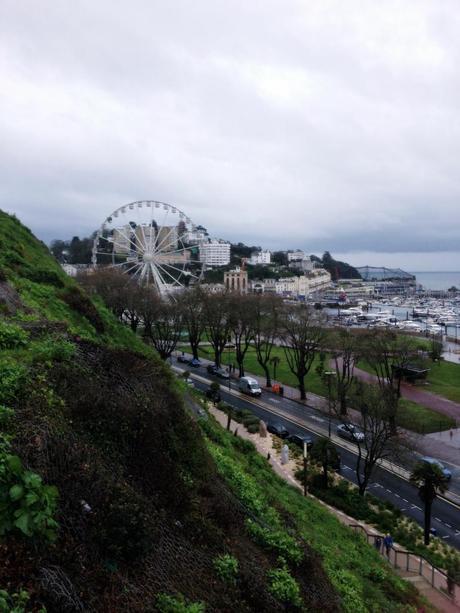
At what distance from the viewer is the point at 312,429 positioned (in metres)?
30.0

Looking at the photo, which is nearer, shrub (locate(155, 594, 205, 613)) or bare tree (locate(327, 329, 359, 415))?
shrub (locate(155, 594, 205, 613))

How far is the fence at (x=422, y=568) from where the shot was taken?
1383 centimetres

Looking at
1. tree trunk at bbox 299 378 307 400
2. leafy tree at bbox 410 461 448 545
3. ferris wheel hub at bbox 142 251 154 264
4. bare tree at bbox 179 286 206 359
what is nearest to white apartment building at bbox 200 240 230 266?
ferris wheel hub at bbox 142 251 154 264

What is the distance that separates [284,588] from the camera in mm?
6758

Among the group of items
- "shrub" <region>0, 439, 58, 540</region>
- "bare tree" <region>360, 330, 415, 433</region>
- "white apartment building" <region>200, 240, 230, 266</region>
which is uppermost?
"white apartment building" <region>200, 240, 230, 266</region>

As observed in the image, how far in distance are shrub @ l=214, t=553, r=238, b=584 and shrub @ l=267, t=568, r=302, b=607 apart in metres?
0.64

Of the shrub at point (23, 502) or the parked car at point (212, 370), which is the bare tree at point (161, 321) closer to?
the parked car at point (212, 370)

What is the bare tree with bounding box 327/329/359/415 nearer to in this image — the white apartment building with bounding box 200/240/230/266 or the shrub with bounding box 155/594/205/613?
the shrub with bounding box 155/594/205/613

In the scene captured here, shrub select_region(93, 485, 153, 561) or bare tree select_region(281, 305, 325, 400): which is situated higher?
shrub select_region(93, 485, 153, 561)

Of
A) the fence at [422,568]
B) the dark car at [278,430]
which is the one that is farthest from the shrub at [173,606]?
the dark car at [278,430]

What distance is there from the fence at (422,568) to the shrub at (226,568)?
33.1 ft

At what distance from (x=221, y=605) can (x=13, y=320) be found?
7.49 metres

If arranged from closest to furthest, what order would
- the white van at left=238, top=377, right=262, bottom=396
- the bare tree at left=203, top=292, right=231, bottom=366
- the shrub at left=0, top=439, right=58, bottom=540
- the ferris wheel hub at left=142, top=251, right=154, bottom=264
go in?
the shrub at left=0, top=439, right=58, bottom=540
the white van at left=238, top=377, right=262, bottom=396
the bare tree at left=203, top=292, right=231, bottom=366
the ferris wheel hub at left=142, top=251, right=154, bottom=264

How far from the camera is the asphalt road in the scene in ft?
63.1
